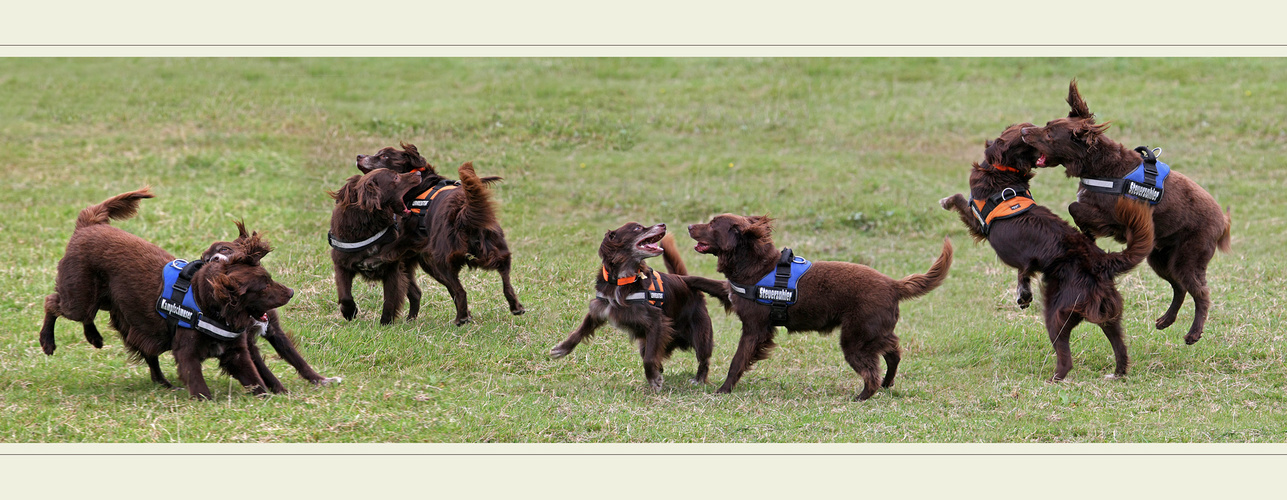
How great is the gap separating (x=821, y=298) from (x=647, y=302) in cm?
128

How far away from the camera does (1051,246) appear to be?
26.9 ft

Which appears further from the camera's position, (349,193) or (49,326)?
(349,193)

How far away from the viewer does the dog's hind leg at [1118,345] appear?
326 inches

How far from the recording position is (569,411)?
718 centimetres

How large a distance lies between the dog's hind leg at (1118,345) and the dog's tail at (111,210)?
25.0ft

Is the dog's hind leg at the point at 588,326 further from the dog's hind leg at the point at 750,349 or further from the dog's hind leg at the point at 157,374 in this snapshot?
the dog's hind leg at the point at 157,374

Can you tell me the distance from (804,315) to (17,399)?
5.57 metres

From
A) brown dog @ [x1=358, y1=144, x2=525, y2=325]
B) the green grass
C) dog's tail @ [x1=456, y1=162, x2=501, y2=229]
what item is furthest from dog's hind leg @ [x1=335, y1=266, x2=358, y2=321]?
dog's tail @ [x1=456, y1=162, x2=501, y2=229]

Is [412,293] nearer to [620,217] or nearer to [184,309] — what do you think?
[184,309]

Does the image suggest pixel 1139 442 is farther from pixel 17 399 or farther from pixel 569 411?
pixel 17 399

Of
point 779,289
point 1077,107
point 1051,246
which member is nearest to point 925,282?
point 779,289

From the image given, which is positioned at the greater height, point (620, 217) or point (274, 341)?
point (274, 341)

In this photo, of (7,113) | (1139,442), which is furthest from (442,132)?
(1139,442)

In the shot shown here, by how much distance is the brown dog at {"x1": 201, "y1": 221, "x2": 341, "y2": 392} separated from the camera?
24.2 ft
